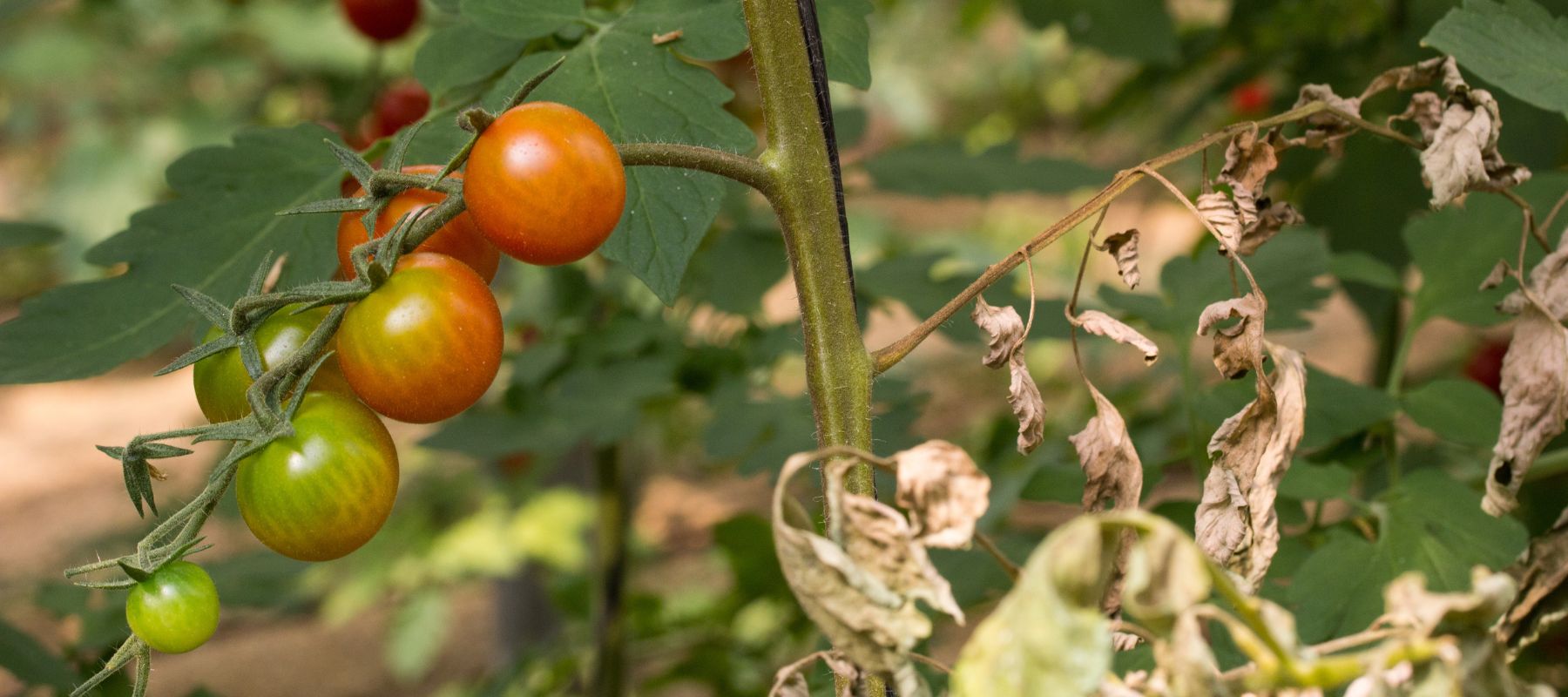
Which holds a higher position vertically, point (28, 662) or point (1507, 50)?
point (1507, 50)

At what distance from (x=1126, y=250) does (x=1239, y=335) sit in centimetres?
7

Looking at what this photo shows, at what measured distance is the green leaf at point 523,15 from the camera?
2.49 ft

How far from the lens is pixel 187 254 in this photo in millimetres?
806

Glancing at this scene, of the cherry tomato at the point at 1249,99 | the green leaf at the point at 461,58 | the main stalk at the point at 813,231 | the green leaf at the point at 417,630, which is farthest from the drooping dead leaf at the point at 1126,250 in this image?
the green leaf at the point at 417,630

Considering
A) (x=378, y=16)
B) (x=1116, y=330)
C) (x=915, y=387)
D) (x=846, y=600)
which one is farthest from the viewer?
(x=378, y=16)

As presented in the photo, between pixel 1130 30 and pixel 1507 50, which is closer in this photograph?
pixel 1507 50

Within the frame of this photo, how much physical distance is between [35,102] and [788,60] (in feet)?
25.3

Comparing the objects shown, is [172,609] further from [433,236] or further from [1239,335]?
[1239,335]

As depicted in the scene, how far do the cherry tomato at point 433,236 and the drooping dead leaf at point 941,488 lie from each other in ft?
0.74

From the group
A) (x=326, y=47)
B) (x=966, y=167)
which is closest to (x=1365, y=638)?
(x=966, y=167)

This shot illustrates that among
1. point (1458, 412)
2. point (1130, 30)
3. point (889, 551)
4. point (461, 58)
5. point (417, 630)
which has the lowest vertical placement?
point (417, 630)

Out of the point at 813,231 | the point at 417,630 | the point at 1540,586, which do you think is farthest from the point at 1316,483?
the point at 417,630

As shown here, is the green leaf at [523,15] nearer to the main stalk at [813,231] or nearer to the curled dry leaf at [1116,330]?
the main stalk at [813,231]

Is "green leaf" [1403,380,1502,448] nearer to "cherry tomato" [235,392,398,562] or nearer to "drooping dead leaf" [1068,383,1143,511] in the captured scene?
"drooping dead leaf" [1068,383,1143,511]
